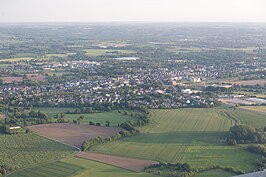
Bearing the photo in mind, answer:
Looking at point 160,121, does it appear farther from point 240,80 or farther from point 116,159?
point 240,80

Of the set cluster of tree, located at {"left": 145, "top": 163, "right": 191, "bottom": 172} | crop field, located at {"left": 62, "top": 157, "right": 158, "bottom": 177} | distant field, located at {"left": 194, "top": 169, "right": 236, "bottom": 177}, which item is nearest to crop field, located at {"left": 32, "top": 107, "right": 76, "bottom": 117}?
crop field, located at {"left": 62, "top": 157, "right": 158, "bottom": 177}

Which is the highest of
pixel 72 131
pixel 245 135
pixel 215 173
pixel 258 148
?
pixel 245 135

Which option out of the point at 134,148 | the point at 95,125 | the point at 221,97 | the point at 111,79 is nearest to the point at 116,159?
the point at 134,148

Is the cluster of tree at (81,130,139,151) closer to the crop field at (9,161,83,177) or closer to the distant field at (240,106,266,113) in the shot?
the crop field at (9,161,83,177)

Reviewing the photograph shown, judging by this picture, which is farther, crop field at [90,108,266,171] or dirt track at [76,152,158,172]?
crop field at [90,108,266,171]

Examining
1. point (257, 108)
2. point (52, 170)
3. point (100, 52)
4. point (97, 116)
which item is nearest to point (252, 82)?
point (257, 108)

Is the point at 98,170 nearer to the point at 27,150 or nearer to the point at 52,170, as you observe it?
the point at 52,170

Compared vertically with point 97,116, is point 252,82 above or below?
above
